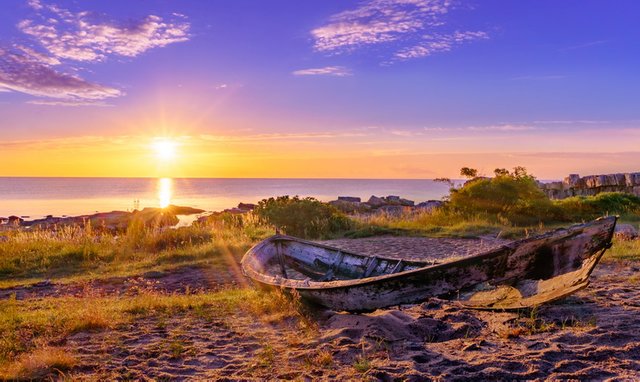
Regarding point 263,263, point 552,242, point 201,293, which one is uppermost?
point 552,242

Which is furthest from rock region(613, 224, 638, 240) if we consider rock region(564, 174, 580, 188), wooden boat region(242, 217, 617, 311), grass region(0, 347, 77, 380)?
grass region(0, 347, 77, 380)

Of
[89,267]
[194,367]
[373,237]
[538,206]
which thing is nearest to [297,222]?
[373,237]

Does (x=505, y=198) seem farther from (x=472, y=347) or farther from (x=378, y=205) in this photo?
(x=472, y=347)

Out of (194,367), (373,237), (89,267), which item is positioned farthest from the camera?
(373,237)

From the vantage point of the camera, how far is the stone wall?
2308cm

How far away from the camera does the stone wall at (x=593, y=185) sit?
2308 centimetres

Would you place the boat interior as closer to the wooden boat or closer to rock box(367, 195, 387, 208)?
the wooden boat

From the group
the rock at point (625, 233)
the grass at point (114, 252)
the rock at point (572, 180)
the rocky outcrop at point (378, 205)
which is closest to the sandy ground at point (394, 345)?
the grass at point (114, 252)

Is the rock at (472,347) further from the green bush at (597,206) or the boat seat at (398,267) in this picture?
the green bush at (597,206)

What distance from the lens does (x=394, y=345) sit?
208 inches

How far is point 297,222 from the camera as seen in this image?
18766 millimetres

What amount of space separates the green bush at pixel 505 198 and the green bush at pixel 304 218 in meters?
A: 5.34

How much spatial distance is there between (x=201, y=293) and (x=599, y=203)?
17.5 meters

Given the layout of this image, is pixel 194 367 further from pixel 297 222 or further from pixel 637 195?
pixel 637 195
